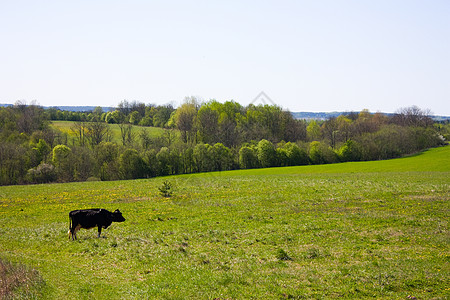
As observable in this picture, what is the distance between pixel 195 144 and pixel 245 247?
70.1 metres

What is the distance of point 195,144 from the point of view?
3381 inches

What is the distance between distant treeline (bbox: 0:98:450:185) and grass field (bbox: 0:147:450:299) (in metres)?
39.6

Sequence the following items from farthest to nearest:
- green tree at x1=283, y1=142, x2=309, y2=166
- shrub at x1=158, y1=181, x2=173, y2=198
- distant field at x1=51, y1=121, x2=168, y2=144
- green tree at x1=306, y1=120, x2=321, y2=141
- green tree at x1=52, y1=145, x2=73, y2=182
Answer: green tree at x1=306, y1=120, x2=321, y2=141 < distant field at x1=51, y1=121, x2=168, y2=144 < green tree at x1=283, y1=142, x2=309, y2=166 < green tree at x1=52, y1=145, x2=73, y2=182 < shrub at x1=158, y1=181, x2=173, y2=198

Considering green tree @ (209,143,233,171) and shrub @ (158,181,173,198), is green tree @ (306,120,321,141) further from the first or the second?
shrub @ (158,181,173,198)

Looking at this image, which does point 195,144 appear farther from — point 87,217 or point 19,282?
point 19,282

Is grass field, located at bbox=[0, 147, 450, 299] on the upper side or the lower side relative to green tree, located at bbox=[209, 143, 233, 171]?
lower

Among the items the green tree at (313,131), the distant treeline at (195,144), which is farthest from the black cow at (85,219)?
the green tree at (313,131)

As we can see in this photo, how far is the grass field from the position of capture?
11.3 metres

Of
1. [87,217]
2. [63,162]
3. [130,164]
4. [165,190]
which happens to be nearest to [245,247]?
[87,217]

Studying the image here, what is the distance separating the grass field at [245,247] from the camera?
1130cm

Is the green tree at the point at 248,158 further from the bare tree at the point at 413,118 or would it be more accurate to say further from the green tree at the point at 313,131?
the bare tree at the point at 413,118

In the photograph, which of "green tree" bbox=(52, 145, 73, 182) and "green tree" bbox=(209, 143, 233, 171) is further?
"green tree" bbox=(209, 143, 233, 171)

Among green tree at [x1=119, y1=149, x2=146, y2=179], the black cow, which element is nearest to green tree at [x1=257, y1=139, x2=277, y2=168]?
green tree at [x1=119, y1=149, x2=146, y2=179]

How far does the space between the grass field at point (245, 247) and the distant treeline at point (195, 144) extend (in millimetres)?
39595
